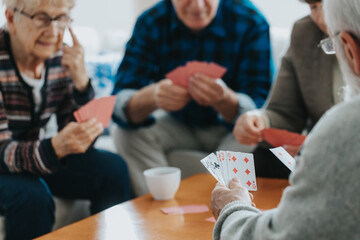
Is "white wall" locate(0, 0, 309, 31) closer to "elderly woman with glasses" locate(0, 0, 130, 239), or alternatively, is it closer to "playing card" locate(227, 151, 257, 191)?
"elderly woman with glasses" locate(0, 0, 130, 239)

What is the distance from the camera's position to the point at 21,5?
143cm

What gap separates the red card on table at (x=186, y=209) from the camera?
47.7 inches

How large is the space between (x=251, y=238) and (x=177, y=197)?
2.14 feet

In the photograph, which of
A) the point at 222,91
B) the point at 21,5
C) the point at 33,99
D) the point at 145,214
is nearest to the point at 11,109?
the point at 33,99

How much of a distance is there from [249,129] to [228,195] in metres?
0.74

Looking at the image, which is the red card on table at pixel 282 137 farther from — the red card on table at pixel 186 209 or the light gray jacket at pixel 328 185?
the light gray jacket at pixel 328 185

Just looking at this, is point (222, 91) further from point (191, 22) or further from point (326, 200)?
point (326, 200)

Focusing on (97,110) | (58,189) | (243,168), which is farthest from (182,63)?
(243,168)

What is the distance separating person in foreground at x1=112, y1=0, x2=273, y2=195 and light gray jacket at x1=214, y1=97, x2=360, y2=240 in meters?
1.38

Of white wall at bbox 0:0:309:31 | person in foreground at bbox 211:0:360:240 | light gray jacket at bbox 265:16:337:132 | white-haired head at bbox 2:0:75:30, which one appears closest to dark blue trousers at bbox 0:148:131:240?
white-haired head at bbox 2:0:75:30

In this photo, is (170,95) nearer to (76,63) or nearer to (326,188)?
(76,63)

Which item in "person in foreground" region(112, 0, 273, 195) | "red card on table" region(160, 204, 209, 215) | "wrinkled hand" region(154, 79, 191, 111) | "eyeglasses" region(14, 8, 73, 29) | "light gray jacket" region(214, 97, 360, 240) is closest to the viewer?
"light gray jacket" region(214, 97, 360, 240)

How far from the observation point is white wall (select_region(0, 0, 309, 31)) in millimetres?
3285

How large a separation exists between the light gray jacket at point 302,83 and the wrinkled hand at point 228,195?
2.85 ft
